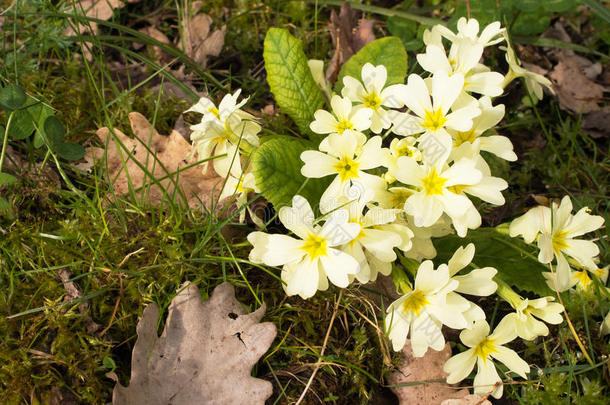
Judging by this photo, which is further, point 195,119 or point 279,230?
point 195,119

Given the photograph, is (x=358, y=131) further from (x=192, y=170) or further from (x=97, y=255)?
(x=97, y=255)

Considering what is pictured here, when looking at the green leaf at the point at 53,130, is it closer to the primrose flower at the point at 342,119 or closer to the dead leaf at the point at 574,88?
the primrose flower at the point at 342,119

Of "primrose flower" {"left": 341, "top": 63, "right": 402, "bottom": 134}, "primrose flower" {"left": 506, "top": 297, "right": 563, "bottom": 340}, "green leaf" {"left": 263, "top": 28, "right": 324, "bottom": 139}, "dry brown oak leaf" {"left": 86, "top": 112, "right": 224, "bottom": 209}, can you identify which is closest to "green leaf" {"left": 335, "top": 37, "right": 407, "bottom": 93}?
"green leaf" {"left": 263, "top": 28, "right": 324, "bottom": 139}

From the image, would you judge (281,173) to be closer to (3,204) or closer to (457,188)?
(457,188)

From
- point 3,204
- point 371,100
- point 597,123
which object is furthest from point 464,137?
point 3,204

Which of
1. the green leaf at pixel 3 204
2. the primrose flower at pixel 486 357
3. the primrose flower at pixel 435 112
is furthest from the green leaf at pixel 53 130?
the primrose flower at pixel 486 357

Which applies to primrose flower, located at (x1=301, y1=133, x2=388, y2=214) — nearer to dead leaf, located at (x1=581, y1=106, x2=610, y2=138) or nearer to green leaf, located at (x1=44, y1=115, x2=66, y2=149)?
green leaf, located at (x1=44, y1=115, x2=66, y2=149)

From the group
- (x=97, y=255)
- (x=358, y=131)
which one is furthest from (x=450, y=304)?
(x=97, y=255)
